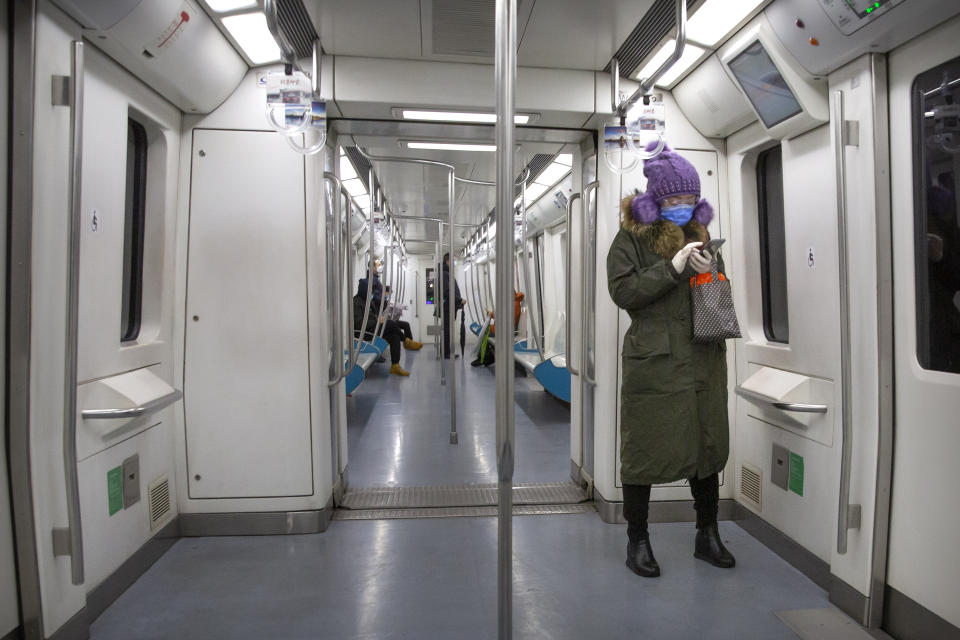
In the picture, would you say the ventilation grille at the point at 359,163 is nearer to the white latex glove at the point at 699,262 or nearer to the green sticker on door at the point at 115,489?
the green sticker on door at the point at 115,489

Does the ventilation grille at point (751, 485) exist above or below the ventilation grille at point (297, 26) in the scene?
below

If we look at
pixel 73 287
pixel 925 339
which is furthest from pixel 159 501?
pixel 925 339

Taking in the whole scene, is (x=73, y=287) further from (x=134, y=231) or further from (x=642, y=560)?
(x=642, y=560)

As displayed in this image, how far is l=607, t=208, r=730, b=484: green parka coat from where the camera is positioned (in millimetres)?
2328

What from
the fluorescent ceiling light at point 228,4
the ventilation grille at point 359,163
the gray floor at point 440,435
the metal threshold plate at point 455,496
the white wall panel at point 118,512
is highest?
the ventilation grille at point 359,163

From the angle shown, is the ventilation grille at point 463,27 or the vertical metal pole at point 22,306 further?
the ventilation grille at point 463,27

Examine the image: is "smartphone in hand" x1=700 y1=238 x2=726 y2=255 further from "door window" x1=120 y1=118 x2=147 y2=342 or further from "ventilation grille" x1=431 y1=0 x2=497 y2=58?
"door window" x1=120 y1=118 x2=147 y2=342

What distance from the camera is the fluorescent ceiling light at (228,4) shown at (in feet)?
7.55

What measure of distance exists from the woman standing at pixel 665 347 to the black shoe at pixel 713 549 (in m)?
0.42

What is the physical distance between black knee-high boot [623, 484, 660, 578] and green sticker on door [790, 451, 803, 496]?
0.77m

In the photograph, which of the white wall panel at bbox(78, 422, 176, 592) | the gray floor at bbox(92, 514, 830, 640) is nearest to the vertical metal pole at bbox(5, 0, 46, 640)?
the white wall panel at bbox(78, 422, 176, 592)

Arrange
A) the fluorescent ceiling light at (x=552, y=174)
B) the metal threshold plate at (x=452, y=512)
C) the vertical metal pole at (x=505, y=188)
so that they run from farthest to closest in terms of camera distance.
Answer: the fluorescent ceiling light at (x=552, y=174), the metal threshold plate at (x=452, y=512), the vertical metal pole at (x=505, y=188)

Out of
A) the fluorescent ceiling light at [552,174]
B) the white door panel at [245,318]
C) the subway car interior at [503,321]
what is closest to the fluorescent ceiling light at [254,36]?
the subway car interior at [503,321]

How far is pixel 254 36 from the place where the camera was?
2621 millimetres
